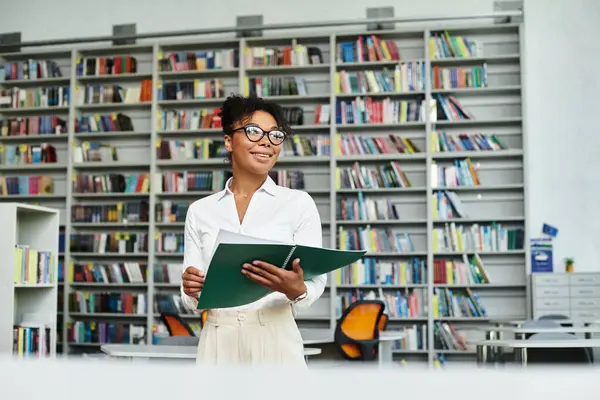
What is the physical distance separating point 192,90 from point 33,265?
352 cm

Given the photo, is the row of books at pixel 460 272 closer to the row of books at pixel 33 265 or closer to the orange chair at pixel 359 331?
the orange chair at pixel 359 331

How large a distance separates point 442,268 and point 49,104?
14.3 ft

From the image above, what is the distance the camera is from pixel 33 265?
4746 millimetres

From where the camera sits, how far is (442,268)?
7.29m

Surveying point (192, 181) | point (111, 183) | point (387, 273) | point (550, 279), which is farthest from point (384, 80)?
point (111, 183)

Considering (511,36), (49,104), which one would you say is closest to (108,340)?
(49,104)

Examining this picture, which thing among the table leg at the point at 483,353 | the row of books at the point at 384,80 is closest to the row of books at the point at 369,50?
the row of books at the point at 384,80

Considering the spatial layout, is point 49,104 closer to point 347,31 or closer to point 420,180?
point 347,31

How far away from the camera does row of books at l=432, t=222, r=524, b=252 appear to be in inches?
284

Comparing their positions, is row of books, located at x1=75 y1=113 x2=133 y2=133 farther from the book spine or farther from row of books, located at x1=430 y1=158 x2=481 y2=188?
the book spine

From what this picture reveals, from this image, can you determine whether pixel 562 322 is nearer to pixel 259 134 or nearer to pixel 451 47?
pixel 451 47

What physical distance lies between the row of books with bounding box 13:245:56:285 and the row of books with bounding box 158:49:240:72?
3393mm

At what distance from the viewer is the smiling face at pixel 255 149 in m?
1.69

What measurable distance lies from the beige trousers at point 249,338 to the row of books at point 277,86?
624 cm
